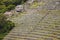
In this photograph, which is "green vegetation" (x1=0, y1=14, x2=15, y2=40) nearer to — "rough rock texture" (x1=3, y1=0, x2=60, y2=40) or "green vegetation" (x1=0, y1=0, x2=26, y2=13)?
"rough rock texture" (x1=3, y1=0, x2=60, y2=40)

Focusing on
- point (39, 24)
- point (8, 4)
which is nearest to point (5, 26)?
point (39, 24)

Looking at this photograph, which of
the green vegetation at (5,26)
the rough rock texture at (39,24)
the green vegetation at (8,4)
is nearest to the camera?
the rough rock texture at (39,24)

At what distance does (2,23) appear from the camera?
39.1 feet

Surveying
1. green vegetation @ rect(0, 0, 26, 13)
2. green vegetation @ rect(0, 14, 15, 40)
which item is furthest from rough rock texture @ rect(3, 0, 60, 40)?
green vegetation @ rect(0, 0, 26, 13)

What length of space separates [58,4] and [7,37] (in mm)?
4490

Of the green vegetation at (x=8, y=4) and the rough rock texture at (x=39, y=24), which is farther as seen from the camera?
the green vegetation at (x=8, y=4)

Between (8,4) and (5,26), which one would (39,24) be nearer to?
(5,26)

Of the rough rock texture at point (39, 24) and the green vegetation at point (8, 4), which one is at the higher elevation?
the green vegetation at point (8, 4)

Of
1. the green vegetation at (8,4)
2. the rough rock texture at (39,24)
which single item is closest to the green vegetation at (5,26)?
Result: the rough rock texture at (39,24)

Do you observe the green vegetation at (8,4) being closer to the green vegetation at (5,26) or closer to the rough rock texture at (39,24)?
the rough rock texture at (39,24)

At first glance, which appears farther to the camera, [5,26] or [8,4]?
[8,4]

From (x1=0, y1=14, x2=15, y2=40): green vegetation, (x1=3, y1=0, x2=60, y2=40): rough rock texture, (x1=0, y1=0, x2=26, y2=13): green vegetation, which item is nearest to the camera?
(x1=3, y1=0, x2=60, y2=40): rough rock texture

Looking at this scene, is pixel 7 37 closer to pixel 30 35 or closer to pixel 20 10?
pixel 30 35

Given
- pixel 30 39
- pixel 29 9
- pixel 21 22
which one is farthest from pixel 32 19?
pixel 30 39
